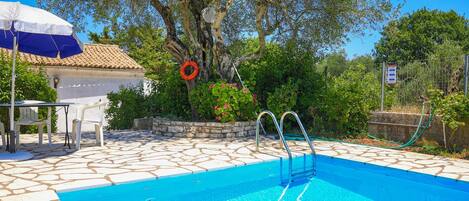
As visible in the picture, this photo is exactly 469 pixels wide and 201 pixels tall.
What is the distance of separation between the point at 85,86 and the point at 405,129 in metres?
13.8

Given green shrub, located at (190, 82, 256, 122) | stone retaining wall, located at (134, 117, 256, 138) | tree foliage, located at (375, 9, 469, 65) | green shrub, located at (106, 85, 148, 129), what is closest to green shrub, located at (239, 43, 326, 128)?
green shrub, located at (190, 82, 256, 122)

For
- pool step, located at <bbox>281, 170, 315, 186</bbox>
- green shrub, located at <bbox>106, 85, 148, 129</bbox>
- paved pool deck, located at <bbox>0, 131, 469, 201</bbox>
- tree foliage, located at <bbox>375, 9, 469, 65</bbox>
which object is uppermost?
tree foliage, located at <bbox>375, 9, 469, 65</bbox>

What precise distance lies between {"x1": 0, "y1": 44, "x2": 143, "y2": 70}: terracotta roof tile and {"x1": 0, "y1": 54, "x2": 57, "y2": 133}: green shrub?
5098 millimetres

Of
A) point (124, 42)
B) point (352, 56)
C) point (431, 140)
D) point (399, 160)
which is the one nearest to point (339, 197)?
point (399, 160)

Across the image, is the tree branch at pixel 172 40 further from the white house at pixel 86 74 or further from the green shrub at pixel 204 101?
the white house at pixel 86 74

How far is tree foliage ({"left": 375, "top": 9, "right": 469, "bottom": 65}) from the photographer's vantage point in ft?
117

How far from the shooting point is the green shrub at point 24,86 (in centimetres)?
1056

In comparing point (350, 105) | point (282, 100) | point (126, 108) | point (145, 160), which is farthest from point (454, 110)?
point (126, 108)

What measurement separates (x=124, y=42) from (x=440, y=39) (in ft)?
91.0

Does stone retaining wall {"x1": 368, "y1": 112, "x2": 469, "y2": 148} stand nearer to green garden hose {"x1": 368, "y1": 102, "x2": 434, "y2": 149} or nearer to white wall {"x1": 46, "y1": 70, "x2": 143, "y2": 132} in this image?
green garden hose {"x1": 368, "y1": 102, "x2": 434, "y2": 149}

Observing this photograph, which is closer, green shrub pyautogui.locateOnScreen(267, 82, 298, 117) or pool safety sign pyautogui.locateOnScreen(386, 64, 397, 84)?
pool safety sign pyautogui.locateOnScreen(386, 64, 397, 84)

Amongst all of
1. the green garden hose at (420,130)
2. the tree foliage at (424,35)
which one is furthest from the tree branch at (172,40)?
the tree foliage at (424,35)

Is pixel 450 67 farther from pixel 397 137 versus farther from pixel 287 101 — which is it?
pixel 287 101

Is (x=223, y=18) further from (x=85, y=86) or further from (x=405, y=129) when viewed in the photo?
(x=85, y=86)
